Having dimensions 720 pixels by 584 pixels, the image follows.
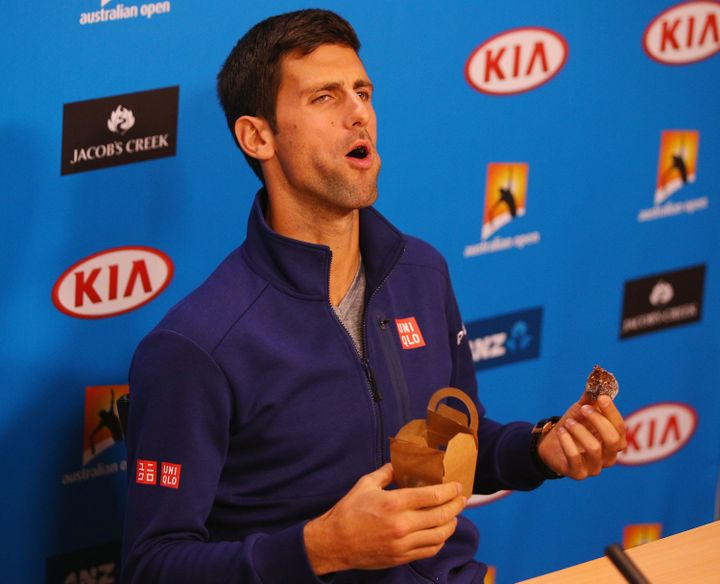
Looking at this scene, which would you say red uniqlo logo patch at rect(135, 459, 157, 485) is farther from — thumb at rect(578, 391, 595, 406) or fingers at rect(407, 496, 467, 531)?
thumb at rect(578, 391, 595, 406)

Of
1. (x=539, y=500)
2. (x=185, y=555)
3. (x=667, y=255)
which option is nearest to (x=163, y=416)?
(x=185, y=555)

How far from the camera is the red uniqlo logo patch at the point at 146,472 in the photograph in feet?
6.09

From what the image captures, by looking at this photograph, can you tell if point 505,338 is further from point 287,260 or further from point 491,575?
point 287,260

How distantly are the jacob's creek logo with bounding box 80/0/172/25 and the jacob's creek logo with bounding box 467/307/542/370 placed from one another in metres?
1.06

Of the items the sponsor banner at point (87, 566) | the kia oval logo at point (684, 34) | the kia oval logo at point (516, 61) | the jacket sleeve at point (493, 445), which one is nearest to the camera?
the jacket sleeve at point (493, 445)

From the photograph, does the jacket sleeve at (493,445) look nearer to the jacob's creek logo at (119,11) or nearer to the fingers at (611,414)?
the fingers at (611,414)

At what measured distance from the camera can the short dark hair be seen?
2033 millimetres

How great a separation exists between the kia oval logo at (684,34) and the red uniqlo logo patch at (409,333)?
46.8 inches

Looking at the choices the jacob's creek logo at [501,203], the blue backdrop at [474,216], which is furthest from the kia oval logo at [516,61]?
the jacob's creek logo at [501,203]

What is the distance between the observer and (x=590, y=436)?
193 centimetres

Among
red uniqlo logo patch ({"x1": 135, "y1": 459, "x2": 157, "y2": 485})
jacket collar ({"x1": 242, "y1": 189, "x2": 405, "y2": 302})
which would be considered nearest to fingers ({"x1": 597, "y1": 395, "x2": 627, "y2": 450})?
jacket collar ({"x1": 242, "y1": 189, "x2": 405, "y2": 302})

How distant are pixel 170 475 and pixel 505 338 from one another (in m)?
1.25

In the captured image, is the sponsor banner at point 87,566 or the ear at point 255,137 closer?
the ear at point 255,137

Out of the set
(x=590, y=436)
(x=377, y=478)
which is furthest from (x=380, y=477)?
(x=590, y=436)
